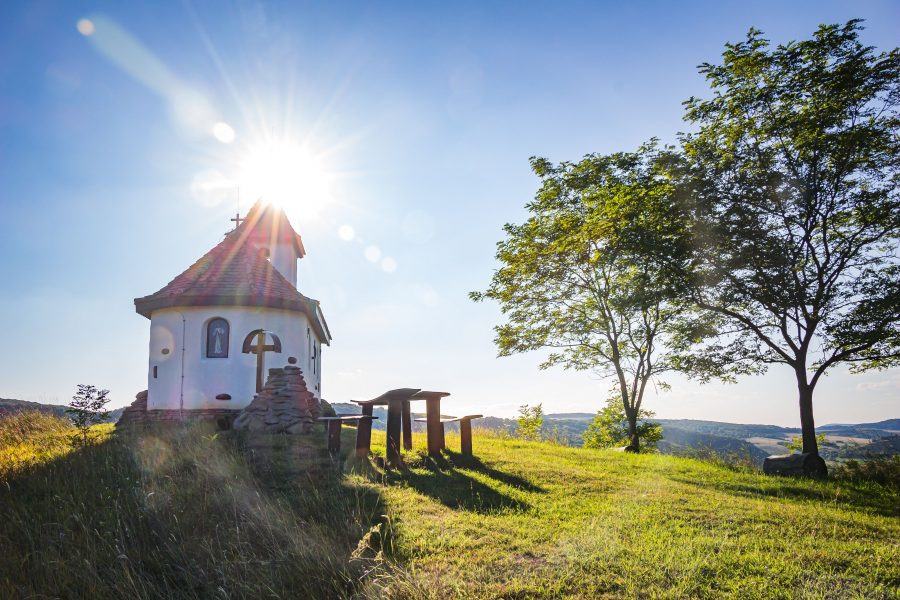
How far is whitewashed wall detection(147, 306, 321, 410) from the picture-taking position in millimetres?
16078

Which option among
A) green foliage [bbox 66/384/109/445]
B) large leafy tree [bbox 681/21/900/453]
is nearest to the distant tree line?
large leafy tree [bbox 681/21/900/453]

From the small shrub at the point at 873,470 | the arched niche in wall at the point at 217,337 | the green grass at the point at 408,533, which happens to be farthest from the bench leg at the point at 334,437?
the small shrub at the point at 873,470

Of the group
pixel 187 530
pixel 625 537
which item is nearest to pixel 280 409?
pixel 187 530

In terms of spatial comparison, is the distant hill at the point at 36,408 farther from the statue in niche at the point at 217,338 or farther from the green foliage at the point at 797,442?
the green foliage at the point at 797,442

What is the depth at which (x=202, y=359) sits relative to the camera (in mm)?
16297

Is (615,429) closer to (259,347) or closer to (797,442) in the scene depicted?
(797,442)

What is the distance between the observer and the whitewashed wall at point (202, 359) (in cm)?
1608

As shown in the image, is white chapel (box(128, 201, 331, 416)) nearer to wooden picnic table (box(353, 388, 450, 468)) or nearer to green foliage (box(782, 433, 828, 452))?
wooden picnic table (box(353, 388, 450, 468))

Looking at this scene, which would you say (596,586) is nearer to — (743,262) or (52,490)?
(52,490)

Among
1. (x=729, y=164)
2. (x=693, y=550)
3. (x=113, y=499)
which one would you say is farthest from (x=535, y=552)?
(x=729, y=164)

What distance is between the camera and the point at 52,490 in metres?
7.47

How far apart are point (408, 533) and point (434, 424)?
559 centimetres

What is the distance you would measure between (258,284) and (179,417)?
473cm

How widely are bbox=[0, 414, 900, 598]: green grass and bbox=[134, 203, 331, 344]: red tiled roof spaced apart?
7.48m
